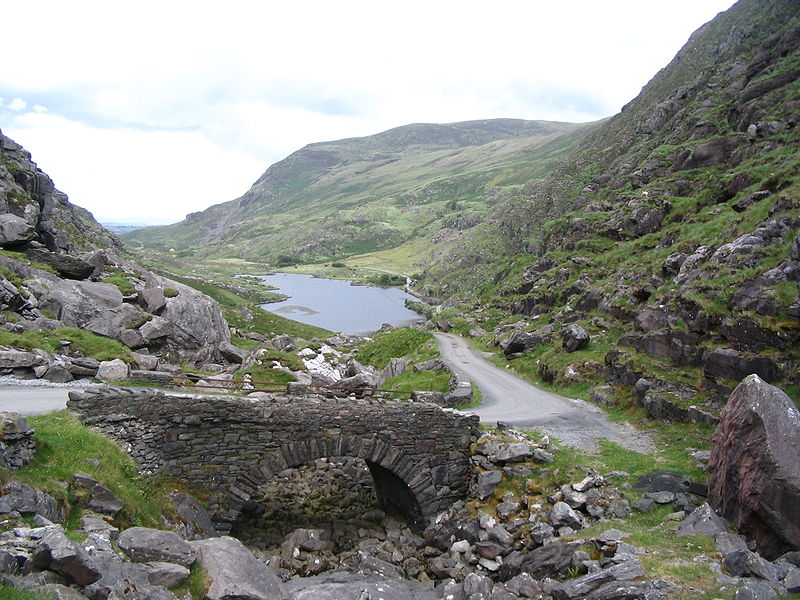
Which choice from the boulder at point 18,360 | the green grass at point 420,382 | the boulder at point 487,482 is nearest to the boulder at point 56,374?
the boulder at point 18,360

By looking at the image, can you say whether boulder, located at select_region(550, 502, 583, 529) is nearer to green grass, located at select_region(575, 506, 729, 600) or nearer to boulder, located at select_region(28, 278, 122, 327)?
green grass, located at select_region(575, 506, 729, 600)

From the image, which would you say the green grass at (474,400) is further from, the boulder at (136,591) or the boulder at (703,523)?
the boulder at (136,591)

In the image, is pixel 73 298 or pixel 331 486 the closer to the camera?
pixel 331 486

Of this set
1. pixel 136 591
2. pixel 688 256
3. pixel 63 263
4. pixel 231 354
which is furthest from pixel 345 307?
pixel 136 591

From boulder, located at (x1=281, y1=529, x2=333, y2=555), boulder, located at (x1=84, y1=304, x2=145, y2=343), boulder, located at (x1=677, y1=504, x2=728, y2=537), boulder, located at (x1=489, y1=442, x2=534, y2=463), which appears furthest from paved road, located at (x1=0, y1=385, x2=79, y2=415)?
boulder, located at (x1=677, y1=504, x2=728, y2=537)

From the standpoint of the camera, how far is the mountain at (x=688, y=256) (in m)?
22.0

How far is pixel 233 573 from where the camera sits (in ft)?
40.3

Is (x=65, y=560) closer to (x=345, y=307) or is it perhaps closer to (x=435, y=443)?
(x=435, y=443)

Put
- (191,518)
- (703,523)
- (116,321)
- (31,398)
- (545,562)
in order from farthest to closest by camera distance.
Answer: (116,321)
(191,518)
(31,398)
(545,562)
(703,523)

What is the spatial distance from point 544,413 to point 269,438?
46.4 ft

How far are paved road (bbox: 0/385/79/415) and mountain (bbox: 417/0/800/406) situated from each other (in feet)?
78.5

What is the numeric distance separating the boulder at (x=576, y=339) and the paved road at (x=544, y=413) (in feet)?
12.5

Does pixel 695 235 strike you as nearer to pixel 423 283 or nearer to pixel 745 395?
pixel 745 395

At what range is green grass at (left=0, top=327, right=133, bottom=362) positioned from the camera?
2188cm
